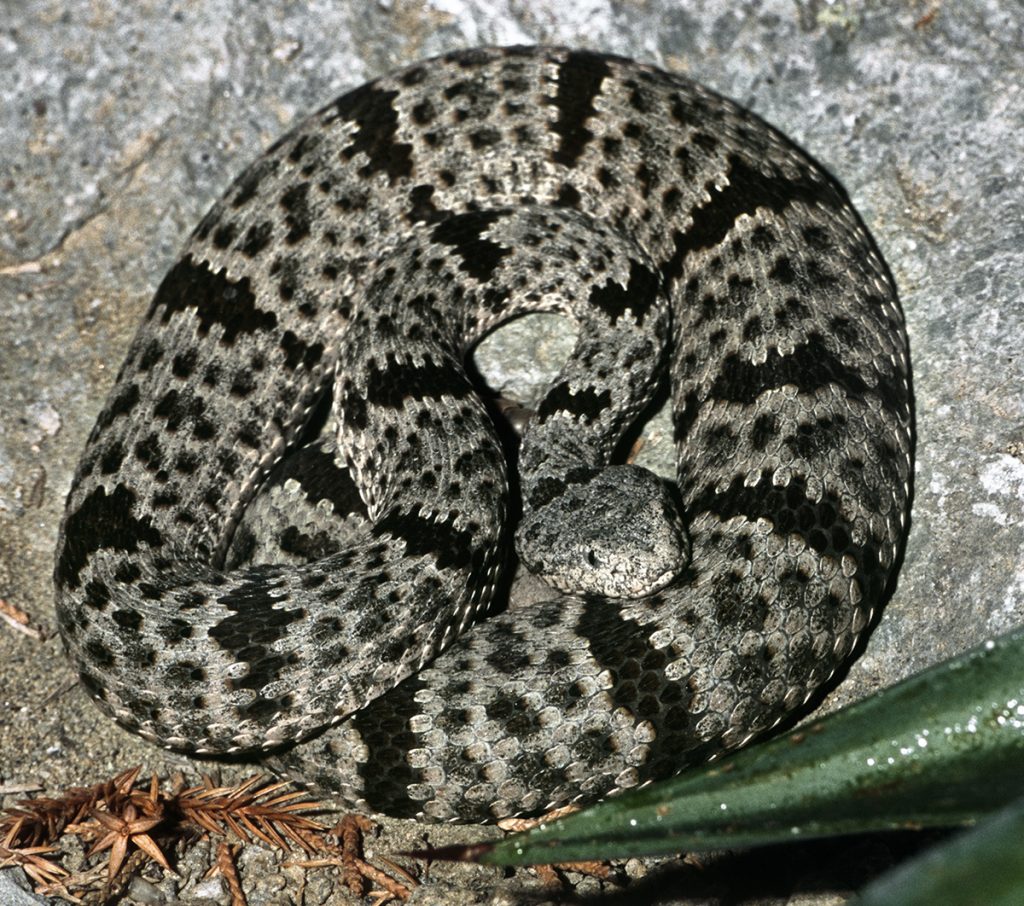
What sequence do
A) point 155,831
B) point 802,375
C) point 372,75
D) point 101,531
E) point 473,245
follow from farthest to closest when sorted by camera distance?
point 372,75 < point 473,245 < point 101,531 < point 802,375 < point 155,831

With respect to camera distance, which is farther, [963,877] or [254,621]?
[254,621]

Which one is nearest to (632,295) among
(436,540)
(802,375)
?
(802,375)

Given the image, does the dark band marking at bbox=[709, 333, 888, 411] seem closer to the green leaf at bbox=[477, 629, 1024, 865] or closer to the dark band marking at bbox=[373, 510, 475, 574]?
the dark band marking at bbox=[373, 510, 475, 574]

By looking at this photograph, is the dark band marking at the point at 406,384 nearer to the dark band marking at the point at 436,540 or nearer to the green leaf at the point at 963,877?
the dark band marking at the point at 436,540

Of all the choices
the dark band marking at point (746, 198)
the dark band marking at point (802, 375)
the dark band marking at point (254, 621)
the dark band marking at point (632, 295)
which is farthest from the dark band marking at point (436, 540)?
the dark band marking at point (746, 198)

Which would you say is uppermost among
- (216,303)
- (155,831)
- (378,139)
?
(378,139)

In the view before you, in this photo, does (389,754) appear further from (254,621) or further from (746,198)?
(746,198)

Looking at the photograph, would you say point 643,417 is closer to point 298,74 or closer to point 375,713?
point 375,713
